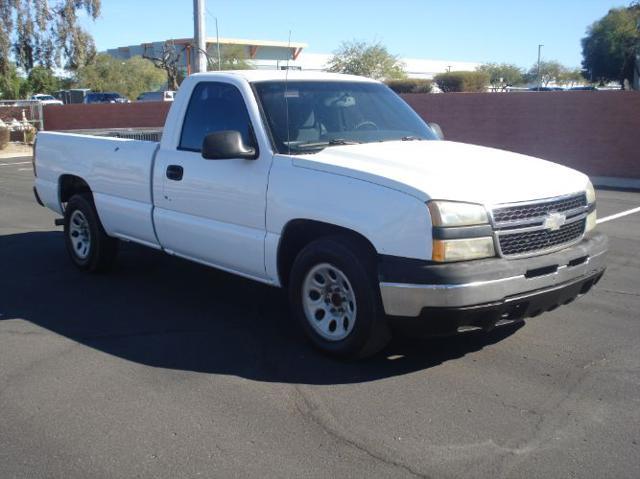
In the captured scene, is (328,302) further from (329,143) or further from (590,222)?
(590,222)

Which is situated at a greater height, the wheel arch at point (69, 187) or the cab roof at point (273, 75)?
the cab roof at point (273, 75)

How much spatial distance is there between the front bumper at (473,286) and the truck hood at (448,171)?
0.41 m

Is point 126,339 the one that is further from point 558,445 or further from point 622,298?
point 622,298

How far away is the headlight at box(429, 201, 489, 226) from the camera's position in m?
4.44

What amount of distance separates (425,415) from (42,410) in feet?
7.53

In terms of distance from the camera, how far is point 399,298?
4535 mm

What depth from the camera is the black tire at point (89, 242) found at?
297 inches

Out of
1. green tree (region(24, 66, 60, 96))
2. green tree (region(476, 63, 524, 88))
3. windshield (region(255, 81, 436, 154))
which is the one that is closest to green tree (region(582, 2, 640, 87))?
green tree (region(476, 63, 524, 88))

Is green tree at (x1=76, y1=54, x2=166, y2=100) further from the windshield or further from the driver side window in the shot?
the windshield

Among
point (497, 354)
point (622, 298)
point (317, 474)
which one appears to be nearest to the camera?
point (317, 474)

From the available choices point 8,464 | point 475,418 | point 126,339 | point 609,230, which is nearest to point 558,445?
point 475,418

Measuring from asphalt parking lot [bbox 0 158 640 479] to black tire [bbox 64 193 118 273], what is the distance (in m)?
0.77

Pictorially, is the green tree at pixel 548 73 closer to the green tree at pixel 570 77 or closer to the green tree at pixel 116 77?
the green tree at pixel 570 77

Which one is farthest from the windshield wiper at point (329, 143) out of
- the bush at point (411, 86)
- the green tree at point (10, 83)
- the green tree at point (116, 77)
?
the green tree at point (116, 77)
